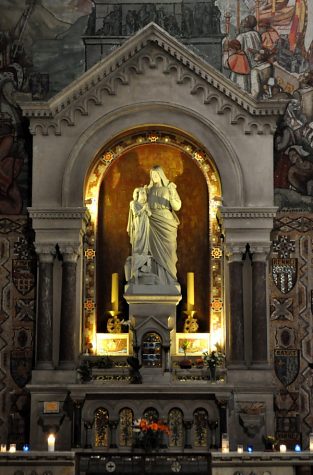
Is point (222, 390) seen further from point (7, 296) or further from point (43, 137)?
point (43, 137)

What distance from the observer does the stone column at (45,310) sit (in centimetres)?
1684

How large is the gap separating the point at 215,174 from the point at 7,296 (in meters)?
4.58

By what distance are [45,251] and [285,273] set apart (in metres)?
4.52

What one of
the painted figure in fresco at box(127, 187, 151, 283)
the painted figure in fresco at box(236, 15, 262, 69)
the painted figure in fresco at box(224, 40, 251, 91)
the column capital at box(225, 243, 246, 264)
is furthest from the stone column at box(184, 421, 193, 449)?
the painted figure in fresco at box(236, 15, 262, 69)

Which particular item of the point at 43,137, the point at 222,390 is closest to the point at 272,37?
the point at 43,137

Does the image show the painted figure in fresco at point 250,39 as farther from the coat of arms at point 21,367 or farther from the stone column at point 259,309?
the coat of arms at point 21,367

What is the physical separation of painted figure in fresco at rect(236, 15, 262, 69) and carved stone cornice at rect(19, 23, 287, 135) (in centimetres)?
162

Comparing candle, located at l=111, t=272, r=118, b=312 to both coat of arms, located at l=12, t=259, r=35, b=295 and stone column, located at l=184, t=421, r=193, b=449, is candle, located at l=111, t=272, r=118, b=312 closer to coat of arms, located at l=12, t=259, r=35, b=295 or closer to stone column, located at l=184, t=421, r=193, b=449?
coat of arms, located at l=12, t=259, r=35, b=295

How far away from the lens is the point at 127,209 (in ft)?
60.5

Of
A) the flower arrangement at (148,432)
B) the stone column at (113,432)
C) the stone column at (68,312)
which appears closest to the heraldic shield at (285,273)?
the stone column at (68,312)

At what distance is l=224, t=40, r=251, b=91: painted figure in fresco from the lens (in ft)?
61.3

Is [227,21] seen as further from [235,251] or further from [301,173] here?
[235,251]

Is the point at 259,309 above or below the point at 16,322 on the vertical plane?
above

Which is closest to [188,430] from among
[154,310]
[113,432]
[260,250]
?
[113,432]
